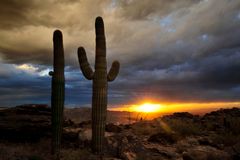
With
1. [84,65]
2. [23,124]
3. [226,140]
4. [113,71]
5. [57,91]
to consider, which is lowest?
[226,140]

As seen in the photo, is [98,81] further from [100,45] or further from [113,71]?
[100,45]

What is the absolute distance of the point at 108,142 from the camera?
1372 cm

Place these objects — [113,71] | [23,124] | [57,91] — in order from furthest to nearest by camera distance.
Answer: [23,124] < [113,71] < [57,91]

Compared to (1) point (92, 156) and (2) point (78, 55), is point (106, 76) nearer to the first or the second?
(2) point (78, 55)

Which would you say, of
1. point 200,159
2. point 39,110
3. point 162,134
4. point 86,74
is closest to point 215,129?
point 162,134

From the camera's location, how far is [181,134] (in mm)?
17094

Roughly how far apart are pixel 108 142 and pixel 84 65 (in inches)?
146

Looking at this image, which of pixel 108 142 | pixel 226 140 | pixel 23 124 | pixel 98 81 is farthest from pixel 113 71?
Answer: pixel 226 140

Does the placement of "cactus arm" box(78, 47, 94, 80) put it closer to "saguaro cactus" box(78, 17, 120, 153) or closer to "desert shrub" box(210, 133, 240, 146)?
"saguaro cactus" box(78, 17, 120, 153)

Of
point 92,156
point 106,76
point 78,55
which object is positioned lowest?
point 92,156

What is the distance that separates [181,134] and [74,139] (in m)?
6.38

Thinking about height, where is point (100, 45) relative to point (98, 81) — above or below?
above

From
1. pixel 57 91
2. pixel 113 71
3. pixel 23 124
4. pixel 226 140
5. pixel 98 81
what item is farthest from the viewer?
pixel 23 124

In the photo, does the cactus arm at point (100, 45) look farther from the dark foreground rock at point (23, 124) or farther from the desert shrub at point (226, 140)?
the desert shrub at point (226, 140)
